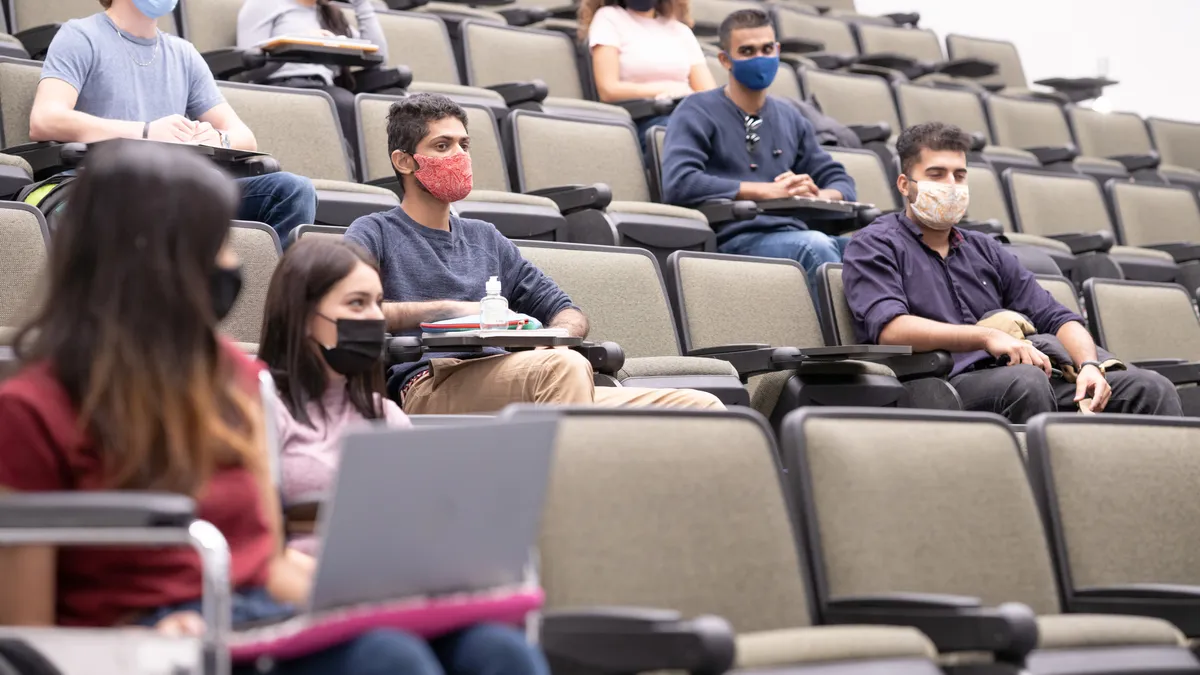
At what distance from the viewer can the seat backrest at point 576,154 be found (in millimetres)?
3457

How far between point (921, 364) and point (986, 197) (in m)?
1.77

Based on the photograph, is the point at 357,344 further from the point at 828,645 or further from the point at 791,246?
the point at 791,246

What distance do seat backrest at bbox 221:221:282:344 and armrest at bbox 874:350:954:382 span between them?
116 cm

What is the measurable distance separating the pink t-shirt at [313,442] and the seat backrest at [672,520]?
231 mm

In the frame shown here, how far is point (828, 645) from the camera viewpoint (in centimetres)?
145

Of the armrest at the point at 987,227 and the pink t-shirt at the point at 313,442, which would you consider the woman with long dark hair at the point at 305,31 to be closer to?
the armrest at the point at 987,227

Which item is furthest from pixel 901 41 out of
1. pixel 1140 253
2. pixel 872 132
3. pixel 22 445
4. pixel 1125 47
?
pixel 22 445

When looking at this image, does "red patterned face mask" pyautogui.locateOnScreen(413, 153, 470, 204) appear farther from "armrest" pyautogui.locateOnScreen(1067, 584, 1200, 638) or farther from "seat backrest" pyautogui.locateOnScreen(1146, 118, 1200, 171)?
"seat backrest" pyautogui.locateOnScreen(1146, 118, 1200, 171)

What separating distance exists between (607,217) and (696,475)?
165 centimetres

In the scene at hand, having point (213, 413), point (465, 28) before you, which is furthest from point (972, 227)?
point (213, 413)

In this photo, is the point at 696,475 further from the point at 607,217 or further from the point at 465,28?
the point at 465,28

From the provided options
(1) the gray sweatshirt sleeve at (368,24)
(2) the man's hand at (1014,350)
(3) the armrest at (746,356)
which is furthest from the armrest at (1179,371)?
(1) the gray sweatshirt sleeve at (368,24)

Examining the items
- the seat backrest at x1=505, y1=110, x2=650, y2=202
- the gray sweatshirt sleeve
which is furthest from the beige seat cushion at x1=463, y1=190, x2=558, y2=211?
the gray sweatshirt sleeve

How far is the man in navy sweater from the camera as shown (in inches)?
136
